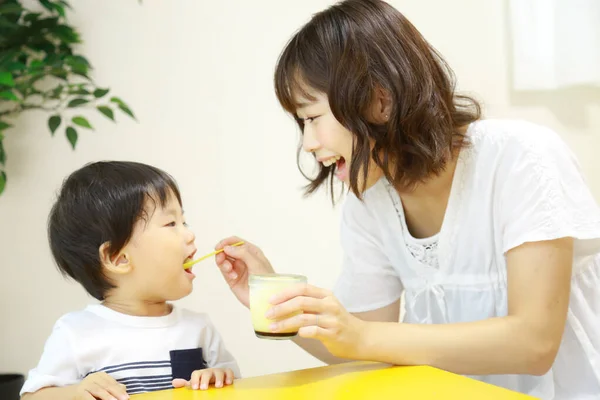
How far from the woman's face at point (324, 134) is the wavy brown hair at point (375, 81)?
0.05ft

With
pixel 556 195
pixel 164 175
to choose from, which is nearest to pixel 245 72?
pixel 164 175

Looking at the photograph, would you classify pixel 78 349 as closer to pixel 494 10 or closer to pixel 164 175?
pixel 164 175

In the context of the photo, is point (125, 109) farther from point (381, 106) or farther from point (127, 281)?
point (381, 106)

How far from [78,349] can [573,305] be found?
0.99 metres

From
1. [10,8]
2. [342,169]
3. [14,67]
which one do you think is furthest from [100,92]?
[342,169]

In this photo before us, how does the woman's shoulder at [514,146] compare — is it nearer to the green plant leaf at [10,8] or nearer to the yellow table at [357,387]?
the yellow table at [357,387]

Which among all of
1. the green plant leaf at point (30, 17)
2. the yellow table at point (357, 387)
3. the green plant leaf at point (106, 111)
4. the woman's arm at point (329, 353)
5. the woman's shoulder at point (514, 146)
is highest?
the green plant leaf at point (30, 17)

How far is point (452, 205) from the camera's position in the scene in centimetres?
147

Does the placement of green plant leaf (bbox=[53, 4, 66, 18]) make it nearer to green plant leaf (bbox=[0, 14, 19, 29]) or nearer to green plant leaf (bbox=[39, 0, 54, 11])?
green plant leaf (bbox=[39, 0, 54, 11])

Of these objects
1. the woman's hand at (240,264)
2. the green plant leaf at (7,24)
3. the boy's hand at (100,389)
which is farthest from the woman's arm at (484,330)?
the green plant leaf at (7,24)

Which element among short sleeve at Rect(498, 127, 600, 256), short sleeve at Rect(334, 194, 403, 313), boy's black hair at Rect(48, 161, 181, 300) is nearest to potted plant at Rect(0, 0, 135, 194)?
boy's black hair at Rect(48, 161, 181, 300)

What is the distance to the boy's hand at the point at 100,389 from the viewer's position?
1135 millimetres

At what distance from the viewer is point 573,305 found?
146cm

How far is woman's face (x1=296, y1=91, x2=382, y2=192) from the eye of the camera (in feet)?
4.60
